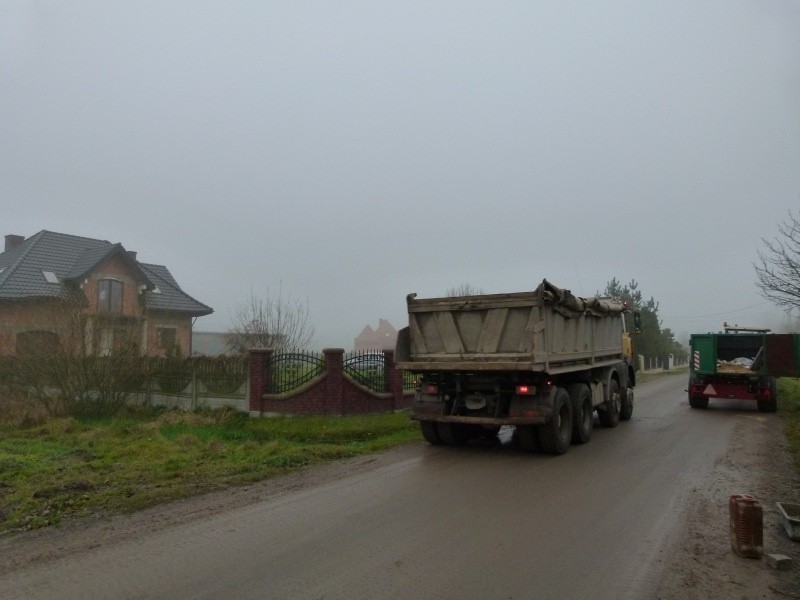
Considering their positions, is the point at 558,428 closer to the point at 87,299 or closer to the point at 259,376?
the point at 259,376

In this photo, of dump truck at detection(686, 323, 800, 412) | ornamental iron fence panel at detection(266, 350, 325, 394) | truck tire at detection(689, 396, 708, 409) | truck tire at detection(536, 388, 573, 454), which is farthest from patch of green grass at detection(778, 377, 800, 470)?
ornamental iron fence panel at detection(266, 350, 325, 394)

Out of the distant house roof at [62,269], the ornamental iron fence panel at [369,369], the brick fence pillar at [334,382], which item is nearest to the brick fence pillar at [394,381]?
the ornamental iron fence panel at [369,369]

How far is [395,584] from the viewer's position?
4770 mm

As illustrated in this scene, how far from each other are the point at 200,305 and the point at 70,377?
70.2 ft

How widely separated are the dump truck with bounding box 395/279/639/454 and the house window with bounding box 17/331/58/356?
10073 millimetres

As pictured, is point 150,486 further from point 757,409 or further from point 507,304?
point 757,409

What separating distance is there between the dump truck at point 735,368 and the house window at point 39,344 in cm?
1715

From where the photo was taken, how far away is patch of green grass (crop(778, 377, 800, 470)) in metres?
11.1

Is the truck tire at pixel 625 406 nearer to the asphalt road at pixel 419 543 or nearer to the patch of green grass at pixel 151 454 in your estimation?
the patch of green grass at pixel 151 454

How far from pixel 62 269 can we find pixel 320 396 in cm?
2295

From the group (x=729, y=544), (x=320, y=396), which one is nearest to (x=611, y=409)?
(x=320, y=396)

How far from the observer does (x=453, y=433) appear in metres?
11.3

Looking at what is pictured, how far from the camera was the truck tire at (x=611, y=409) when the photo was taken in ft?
45.0

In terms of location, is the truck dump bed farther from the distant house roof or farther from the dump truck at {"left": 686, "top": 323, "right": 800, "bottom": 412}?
the distant house roof
